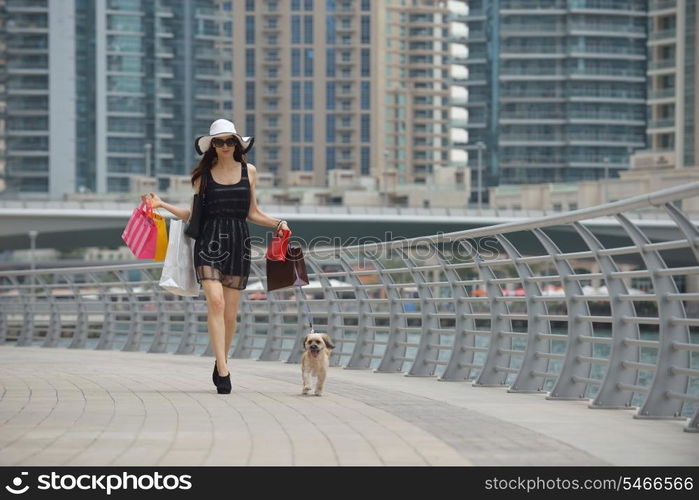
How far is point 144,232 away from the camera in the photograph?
1173cm

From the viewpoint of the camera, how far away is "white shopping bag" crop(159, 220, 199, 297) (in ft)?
35.7

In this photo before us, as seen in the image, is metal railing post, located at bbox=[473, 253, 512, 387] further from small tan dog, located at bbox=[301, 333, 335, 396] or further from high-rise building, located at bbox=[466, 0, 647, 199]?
high-rise building, located at bbox=[466, 0, 647, 199]

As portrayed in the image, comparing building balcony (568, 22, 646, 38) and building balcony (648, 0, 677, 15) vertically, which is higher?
building balcony (568, 22, 646, 38)

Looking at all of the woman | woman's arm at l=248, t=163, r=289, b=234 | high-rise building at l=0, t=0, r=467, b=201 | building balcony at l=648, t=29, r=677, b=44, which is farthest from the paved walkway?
high-rise building at l=0, t=0, r=467, b=201

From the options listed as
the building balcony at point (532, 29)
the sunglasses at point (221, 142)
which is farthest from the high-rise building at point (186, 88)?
the sunglasses at point (221, 142)

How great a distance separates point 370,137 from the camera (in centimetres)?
19638

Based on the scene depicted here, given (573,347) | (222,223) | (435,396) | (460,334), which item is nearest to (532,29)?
(460,334)

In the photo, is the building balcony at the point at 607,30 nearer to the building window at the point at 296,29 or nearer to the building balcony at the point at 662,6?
the building balcony at the point at 662,6

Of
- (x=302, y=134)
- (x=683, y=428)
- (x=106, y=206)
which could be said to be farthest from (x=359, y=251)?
(x=302, y=134)

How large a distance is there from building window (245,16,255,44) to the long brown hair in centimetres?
18595

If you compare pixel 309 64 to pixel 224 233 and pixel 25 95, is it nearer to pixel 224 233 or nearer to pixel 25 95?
pixel 25 95
